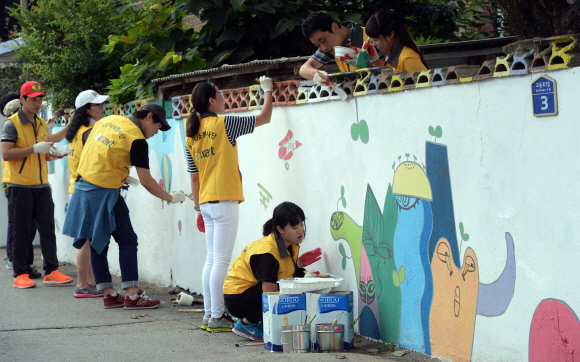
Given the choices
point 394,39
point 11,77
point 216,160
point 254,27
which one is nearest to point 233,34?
point 254,27

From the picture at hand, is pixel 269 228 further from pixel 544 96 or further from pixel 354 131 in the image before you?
pixel 544 96

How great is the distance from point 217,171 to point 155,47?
3.15 m

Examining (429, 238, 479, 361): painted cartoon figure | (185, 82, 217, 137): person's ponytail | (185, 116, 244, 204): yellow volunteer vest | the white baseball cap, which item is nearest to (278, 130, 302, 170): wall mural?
(185, 116, 244, 204): yellow volunteer vest

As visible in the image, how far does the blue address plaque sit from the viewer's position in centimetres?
306

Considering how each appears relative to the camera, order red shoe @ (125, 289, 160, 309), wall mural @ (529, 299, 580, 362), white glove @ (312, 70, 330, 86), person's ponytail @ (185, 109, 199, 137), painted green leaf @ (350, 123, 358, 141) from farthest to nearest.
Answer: red shoe @ (125, 289, 160, 309)
person's ponytail @ (185, 109, 199, 137)
white glove @ (312, 70, 330, 86)
painted green leaf @ (350, 123, 358, 141)
wall mural @ (529, 299, 580, 362)

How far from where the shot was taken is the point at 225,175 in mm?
5000

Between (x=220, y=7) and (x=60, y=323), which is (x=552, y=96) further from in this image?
(x=220, y=7)

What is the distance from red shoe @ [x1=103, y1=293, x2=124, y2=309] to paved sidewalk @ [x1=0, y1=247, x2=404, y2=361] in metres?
0.08

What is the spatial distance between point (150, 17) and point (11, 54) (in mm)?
5106

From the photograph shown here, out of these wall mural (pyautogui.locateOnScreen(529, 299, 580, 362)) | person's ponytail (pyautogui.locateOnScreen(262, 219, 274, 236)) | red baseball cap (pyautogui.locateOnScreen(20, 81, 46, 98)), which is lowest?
wall mural (pyautogui.locateOnScreen(529, 299, 580, 362))

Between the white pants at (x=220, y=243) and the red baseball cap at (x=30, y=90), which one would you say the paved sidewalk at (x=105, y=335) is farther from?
the red baseball cap at (x=30, y=90)

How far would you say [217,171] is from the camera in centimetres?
500

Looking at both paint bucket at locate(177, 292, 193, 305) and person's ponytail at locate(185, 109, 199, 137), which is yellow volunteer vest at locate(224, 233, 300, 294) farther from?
paint bucket at locate(177, 292, 193, 305)

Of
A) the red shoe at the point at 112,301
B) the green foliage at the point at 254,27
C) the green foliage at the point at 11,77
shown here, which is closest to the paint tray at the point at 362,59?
the green foliage at the point at 254,27
